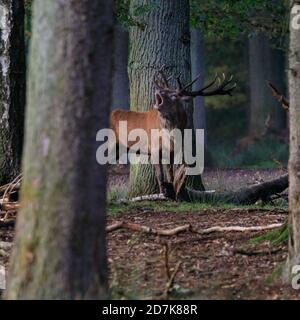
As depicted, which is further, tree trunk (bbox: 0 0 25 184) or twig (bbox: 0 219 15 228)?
tree trunk (bbox: 0 0 25 184)

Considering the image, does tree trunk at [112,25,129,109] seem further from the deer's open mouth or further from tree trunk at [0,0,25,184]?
tree trunk at [0,0,25,184]

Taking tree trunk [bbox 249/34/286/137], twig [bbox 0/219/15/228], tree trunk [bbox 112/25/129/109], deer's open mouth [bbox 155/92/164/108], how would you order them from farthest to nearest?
1. tree trunk [bbox 249/34/286/137]
2. tree trunk [bbox 112/25/129/109]
3. deer's open mouth [bbox 155/92/164/108]
4. twig [bbox 0/219/15/228]

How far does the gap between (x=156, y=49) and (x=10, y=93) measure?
2.70 meters

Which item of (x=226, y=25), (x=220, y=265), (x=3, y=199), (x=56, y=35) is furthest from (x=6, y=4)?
(x=226, y=25)

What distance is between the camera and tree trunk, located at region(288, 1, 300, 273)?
7.87 meters

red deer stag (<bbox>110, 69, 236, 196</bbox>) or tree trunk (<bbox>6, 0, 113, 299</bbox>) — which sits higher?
red deer stag (<bbox>110, 69, 236, 196</bbox>)

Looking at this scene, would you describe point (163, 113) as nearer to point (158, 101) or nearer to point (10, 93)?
point (158, 101)

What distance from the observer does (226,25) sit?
1855cm

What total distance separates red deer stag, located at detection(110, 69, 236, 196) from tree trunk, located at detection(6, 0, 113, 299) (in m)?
6.71

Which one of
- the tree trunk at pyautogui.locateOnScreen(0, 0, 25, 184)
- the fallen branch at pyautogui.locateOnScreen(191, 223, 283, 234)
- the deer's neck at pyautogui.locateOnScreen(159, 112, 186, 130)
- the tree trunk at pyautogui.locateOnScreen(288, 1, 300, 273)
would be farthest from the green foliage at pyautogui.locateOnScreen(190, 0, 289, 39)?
the tree trunk at pyautogui.locateOnScreen(288, 1, 300, 273)

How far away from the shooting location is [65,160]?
21.2ft

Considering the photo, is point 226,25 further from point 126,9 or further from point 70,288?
point 70,288
